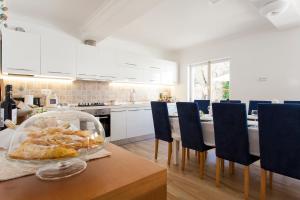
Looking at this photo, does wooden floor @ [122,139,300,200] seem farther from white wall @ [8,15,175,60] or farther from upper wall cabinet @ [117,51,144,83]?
white wall @ [8,15,175,60]

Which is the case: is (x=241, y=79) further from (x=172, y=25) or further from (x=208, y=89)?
(x=172, y=25)

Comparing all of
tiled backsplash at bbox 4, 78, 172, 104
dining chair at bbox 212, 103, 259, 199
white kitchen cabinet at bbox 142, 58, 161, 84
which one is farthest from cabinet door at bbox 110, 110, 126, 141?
dining chair at bbox 212, 103, 259, 199

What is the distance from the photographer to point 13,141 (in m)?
0.67

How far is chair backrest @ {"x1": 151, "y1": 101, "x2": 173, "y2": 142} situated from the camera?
8.87 ft

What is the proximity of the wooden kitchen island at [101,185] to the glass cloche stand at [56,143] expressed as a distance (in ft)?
0.16

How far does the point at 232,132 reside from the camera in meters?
1.90

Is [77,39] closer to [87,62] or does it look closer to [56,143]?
[87,62]

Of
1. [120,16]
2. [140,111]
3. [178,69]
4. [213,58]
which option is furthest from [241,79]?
[120,16]

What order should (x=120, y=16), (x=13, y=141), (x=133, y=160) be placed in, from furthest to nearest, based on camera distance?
(x=120, y=16), (x=133, y=160), (x=13, y=141)

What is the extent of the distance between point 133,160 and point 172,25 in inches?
132

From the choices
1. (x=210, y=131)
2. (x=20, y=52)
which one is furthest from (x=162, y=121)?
(x=20, y=52)

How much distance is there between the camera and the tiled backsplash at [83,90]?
3285mm

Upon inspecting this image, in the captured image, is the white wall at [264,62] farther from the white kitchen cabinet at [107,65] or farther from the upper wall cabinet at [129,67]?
the white kitchen cabinet at [107,65]

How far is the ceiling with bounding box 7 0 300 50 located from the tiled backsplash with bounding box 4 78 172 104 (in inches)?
41.1
